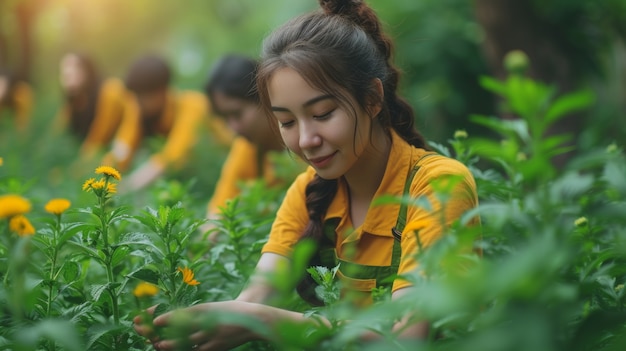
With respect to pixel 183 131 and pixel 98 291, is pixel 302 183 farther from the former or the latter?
pixel 183 131

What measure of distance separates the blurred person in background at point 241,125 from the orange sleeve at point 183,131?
50.9 inches

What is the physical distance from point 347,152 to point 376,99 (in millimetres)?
223

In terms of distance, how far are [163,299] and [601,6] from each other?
4.91 metres

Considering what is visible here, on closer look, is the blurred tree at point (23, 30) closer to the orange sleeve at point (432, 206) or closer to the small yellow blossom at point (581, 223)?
the orange sleeve at point (432, 206)

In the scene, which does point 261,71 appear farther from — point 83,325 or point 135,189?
Answer: point 135,189

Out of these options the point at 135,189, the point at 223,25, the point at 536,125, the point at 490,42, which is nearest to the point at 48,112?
the point at 223,25

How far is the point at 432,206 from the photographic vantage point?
6.23 ft

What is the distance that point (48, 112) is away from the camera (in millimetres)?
12078

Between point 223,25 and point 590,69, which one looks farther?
point 223,25

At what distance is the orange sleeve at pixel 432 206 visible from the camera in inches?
73.3

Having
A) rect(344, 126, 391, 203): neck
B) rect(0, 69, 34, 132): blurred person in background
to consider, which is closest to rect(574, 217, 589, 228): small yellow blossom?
rect(344, 126, 391, 203): neck

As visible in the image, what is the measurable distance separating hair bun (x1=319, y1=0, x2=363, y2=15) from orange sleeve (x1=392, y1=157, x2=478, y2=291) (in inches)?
23.4

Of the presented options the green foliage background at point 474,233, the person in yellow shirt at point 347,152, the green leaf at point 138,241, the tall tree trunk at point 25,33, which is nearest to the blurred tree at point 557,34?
the green foliage background at point 474,233

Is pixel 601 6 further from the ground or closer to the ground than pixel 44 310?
further from the ground
